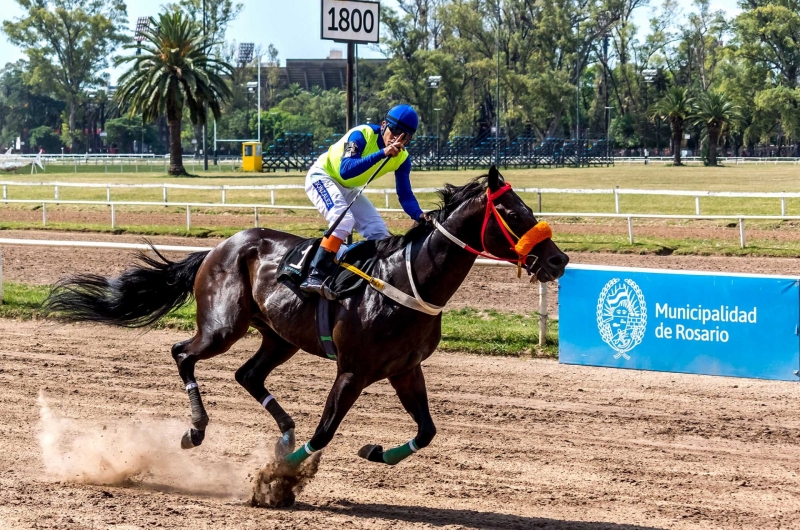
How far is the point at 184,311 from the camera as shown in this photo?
39.4ft

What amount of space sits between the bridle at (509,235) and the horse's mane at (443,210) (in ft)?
0.31

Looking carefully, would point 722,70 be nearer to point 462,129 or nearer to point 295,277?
point 462,129

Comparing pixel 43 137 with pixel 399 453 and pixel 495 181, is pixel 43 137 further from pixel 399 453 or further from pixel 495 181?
pixel 495 181

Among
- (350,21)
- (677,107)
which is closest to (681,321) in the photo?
(350,21)

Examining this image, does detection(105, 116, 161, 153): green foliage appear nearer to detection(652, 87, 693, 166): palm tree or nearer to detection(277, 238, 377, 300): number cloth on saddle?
→ detection(652, 87, 693, 166): palm tree

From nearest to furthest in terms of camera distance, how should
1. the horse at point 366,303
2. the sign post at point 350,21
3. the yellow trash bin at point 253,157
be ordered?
1. the horse at point 366,303
2. the sign post at point 350,21
3. the yellow trash bin at point 253,157

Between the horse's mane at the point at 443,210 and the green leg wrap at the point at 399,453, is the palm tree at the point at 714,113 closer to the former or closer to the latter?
the horse's mane at the point at 443,210

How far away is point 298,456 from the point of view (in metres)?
5.23

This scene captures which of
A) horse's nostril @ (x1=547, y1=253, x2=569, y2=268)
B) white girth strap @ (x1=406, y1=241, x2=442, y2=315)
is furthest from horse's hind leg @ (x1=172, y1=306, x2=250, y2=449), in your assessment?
horse's nostril @ (x1=547, y1=253, x2=569, y2=268)

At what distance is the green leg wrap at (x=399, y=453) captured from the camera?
529cm

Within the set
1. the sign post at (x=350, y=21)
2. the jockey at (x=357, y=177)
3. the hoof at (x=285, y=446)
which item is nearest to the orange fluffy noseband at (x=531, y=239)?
the jockey at (x=357, y=177)

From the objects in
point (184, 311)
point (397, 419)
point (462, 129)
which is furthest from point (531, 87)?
point (397, 419)

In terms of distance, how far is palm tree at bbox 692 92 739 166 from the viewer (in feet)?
185

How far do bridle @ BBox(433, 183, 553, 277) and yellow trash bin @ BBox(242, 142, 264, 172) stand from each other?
4808 cm
